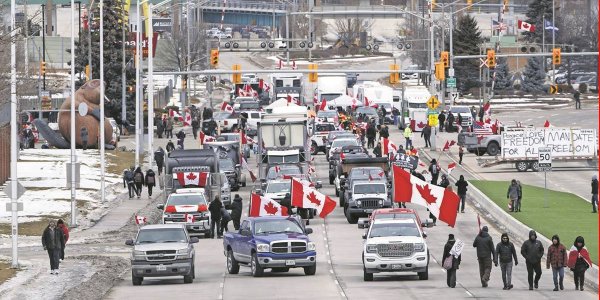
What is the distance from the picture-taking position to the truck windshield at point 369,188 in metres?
51.7

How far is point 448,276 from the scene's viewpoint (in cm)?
3450

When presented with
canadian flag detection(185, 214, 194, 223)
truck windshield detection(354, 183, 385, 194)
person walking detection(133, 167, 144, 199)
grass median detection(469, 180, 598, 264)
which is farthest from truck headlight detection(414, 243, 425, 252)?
person walking detection(133, 167, 144, 199)

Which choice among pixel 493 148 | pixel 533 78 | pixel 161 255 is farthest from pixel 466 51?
pixel 161 255

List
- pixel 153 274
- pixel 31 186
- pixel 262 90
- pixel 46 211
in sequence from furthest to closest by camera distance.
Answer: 1. pixel 262 90
2. pixel 31 186
3. pixel 46 211
4. pixel 153 274

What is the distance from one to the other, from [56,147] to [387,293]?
178ft

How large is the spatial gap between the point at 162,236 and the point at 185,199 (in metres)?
12.1

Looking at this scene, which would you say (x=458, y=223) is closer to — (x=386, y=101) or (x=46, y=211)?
(x=46, y=211)

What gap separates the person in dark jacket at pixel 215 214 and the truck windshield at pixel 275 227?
10.1 m

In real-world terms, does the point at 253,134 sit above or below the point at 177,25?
below

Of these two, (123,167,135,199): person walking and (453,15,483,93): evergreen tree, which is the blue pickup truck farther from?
(453,15,483,93): evergreen tree

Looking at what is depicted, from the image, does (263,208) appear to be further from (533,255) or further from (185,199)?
(533,255)

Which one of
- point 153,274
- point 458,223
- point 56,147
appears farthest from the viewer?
point 56,147

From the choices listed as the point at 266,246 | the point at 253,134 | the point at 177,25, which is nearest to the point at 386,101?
the point at 253,134

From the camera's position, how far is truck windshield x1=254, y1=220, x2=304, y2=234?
37375mm
